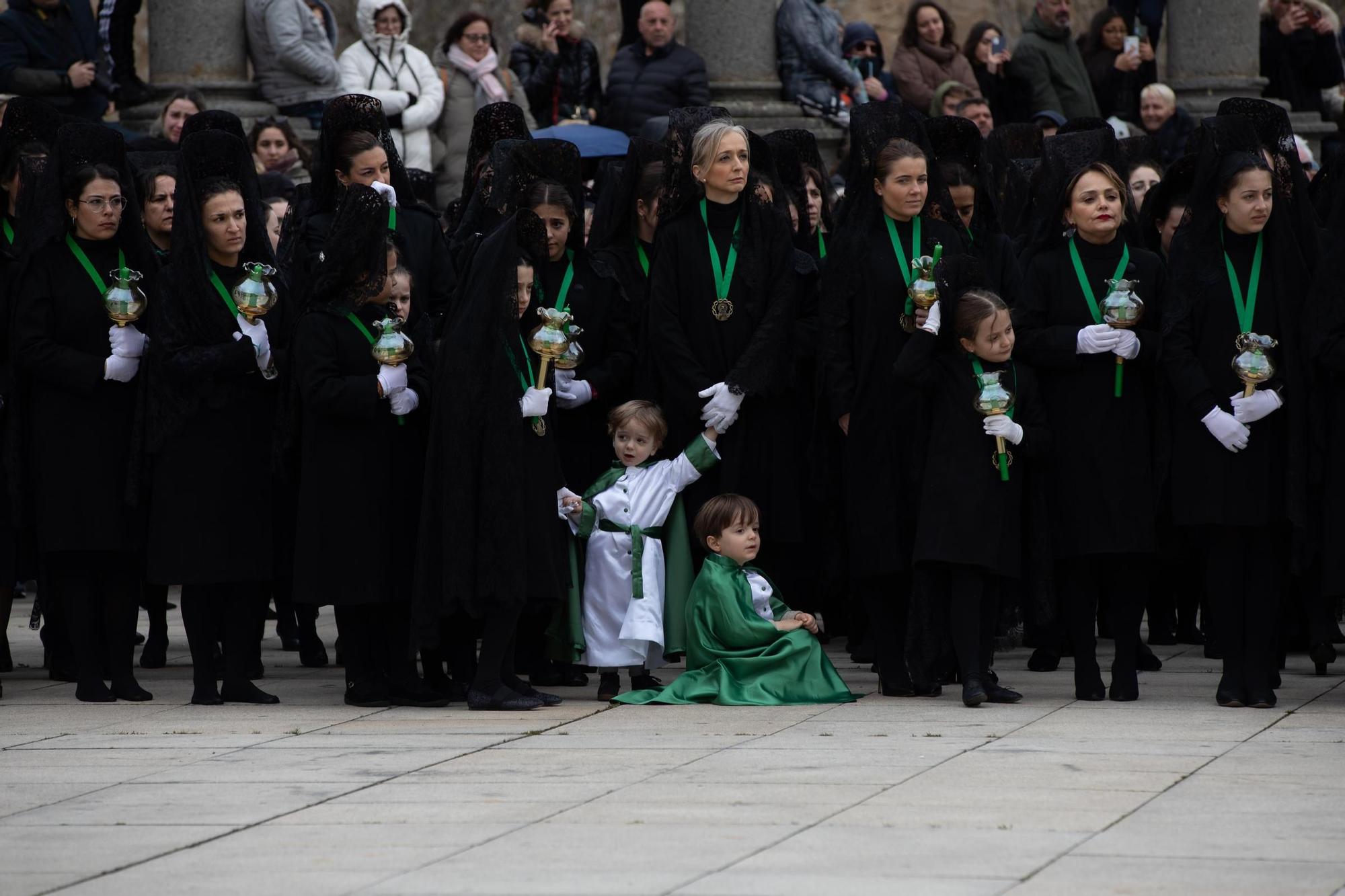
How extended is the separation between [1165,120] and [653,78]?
3543 mm

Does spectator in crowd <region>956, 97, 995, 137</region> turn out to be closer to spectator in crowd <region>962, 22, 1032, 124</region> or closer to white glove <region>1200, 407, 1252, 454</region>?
spectator in crowd <region>962, 22, 1032, 124</region>

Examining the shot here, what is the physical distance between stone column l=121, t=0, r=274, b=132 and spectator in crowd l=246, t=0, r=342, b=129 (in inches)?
3.9

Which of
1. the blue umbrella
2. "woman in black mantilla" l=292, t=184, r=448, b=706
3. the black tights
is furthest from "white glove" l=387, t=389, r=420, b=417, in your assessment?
the blue umbrella

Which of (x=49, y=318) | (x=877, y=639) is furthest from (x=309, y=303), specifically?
(x=877, y=639)

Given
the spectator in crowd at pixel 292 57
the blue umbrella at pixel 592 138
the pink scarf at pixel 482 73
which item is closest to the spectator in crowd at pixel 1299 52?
the blue umbrella at pixel 592 138

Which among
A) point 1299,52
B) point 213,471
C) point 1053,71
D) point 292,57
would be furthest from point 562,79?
point 213,471

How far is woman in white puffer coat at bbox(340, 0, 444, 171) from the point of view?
15.6 meters

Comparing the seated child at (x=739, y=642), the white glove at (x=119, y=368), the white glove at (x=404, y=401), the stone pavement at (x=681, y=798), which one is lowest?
the stone pavement at (x=681, y=798)

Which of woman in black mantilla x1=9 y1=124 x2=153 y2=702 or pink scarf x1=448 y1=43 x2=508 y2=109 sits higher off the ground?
pink scarf x1=448 y1=43 x2=508 y2=109

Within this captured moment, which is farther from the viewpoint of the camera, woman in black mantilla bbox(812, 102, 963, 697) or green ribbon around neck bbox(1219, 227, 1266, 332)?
woman in black mantilla bbox(812, 102, 963, 697)

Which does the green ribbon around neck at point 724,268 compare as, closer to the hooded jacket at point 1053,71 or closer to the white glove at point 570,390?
the white glove at point 570,390

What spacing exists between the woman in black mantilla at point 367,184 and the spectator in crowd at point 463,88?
5903 mm

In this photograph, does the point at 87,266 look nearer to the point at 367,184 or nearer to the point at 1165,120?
the point at 367,184

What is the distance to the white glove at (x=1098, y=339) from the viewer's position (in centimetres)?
891
